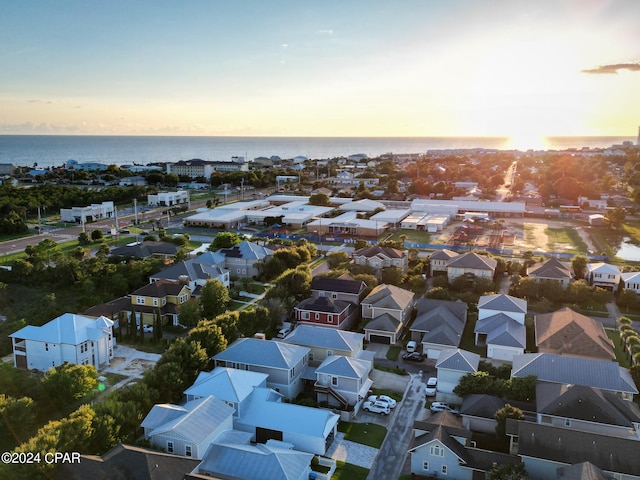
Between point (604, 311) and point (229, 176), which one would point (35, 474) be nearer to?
point (604, 311)

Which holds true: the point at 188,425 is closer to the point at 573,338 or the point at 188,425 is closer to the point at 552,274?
the point at 573,338

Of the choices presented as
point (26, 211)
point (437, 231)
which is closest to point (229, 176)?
point (26, 211)

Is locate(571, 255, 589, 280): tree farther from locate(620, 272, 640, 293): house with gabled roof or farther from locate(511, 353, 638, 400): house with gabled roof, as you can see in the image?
locate(511, 353, 638, 400): house with gabled roof

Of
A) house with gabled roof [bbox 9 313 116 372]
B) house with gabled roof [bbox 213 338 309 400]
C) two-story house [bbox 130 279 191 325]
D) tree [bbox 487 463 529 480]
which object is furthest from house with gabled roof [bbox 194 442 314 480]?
two-story house [bbox 130 279 191 325]

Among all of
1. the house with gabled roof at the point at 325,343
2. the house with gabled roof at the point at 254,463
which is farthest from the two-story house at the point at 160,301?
the house with gabled roof at the point at 254,463

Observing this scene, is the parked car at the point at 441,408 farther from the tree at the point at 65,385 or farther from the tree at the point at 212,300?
the tree at the point at 65,385

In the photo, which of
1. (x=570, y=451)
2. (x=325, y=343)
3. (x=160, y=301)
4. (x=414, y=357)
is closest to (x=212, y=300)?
(x=160, y=301)

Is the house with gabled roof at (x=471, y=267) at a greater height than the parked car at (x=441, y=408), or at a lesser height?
greater
